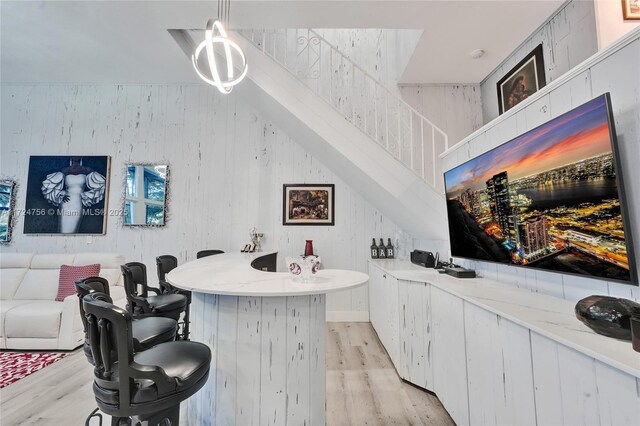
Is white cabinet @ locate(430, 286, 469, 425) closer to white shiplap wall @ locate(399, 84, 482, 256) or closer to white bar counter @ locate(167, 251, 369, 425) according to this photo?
white bar counter @ locate(167, 251, 369, 425)

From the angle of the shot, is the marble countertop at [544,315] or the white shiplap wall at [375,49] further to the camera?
the white shiplap wall at [375,49]

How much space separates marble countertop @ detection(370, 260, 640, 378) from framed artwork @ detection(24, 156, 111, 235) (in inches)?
196

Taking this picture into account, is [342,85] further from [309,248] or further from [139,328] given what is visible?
[139,328]

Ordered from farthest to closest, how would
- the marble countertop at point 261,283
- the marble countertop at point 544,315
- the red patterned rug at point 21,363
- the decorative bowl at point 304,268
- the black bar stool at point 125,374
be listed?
the red patterned rug at point 21,363 < the decorative bowl at point 304,268 < the marble countertop at point 261,283 < the black bar stool at point 125,374 < the marble countertop at point 544,315

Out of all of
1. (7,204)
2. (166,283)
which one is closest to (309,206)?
(166,283)

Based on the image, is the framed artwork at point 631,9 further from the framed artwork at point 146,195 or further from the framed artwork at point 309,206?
the framed artwork at point 146,195

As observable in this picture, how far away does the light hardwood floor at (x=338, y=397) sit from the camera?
187cm

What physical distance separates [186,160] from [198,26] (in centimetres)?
211

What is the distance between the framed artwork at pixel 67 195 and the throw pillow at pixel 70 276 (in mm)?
964

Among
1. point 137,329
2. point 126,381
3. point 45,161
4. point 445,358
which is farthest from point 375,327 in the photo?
point 45,161

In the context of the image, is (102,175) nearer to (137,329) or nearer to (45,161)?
(45,161)

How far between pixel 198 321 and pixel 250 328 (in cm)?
36

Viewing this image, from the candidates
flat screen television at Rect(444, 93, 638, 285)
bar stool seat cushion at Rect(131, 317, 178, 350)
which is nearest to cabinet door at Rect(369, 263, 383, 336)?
flat screen television at Rect(444, 93, 638, 285)

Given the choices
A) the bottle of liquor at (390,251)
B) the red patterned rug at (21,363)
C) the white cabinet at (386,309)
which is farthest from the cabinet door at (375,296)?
the red patterned rug at (21,363)
